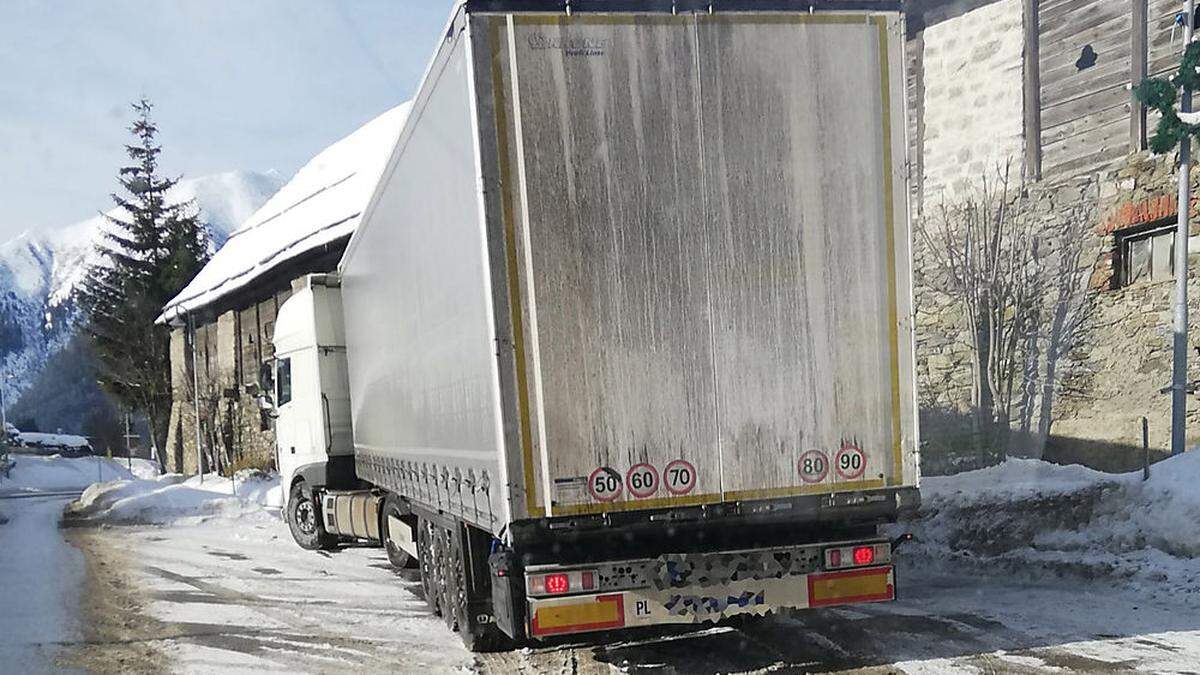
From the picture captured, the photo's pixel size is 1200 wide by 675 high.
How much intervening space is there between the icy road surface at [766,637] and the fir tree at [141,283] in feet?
119

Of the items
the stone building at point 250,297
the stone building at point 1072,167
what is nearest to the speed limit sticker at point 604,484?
A: the stone building at point 1072,167

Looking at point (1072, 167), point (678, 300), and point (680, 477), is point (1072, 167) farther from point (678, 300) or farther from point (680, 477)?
point (680, 477)

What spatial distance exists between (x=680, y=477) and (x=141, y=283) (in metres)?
43.3

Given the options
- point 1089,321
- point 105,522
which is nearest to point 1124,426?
point 1089,321

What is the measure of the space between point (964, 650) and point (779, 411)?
227cm

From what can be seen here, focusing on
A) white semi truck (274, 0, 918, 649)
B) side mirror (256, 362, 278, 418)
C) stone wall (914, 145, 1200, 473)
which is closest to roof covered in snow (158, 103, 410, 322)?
side mirror (256, 362, 278, 418)

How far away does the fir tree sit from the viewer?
43156 mm

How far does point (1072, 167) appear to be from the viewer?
13711mm

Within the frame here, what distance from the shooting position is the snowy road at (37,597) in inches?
302

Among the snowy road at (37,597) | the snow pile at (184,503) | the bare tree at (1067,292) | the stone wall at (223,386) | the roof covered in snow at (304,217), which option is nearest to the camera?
the snowy road at (37,597)

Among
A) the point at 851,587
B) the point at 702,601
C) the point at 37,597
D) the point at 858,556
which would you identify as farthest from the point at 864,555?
the point at 37,597

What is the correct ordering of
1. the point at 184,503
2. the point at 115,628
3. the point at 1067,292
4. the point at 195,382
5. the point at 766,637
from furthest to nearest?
the point at 195,382
the point at 184,503
the point at 1067,292
the point at 115,628
the point at 766,637

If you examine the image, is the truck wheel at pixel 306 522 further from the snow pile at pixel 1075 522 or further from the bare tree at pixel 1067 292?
the bare tree at pixel 1067 292

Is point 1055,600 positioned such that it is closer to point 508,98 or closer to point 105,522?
point 508,98
